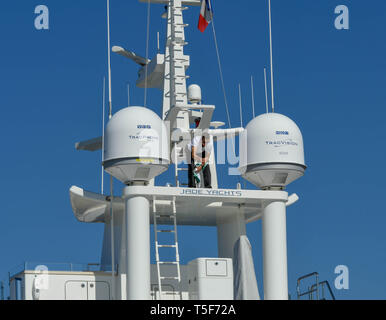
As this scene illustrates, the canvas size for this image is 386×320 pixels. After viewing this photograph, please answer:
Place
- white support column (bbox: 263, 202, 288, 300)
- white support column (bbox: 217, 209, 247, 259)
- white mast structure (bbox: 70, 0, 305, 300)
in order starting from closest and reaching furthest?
white mast structure (bbox: 70, 0, 305, 300) → white support column (bbox: 263, 202, 288, 300) → white support column (bbox: 217, 209, 247, 259)

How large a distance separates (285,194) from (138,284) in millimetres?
4933

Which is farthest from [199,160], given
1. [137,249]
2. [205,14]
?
[205,14]

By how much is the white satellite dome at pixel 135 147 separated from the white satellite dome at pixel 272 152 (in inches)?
93.4

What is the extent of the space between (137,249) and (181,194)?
1952mm

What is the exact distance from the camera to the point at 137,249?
2441 cm

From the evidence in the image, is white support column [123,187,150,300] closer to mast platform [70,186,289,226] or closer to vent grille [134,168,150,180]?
mast platform [70,186,289,226]

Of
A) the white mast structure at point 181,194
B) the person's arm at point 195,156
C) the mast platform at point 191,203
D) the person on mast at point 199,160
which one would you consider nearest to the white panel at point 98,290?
the white mast structure at point 181,194

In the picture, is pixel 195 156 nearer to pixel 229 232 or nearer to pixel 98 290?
pixel 229 232

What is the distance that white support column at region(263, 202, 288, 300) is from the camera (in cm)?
2552

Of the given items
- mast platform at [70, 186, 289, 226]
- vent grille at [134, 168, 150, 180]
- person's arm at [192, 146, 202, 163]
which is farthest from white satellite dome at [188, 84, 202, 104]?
vent grille at [134, 168, 150, 180]
